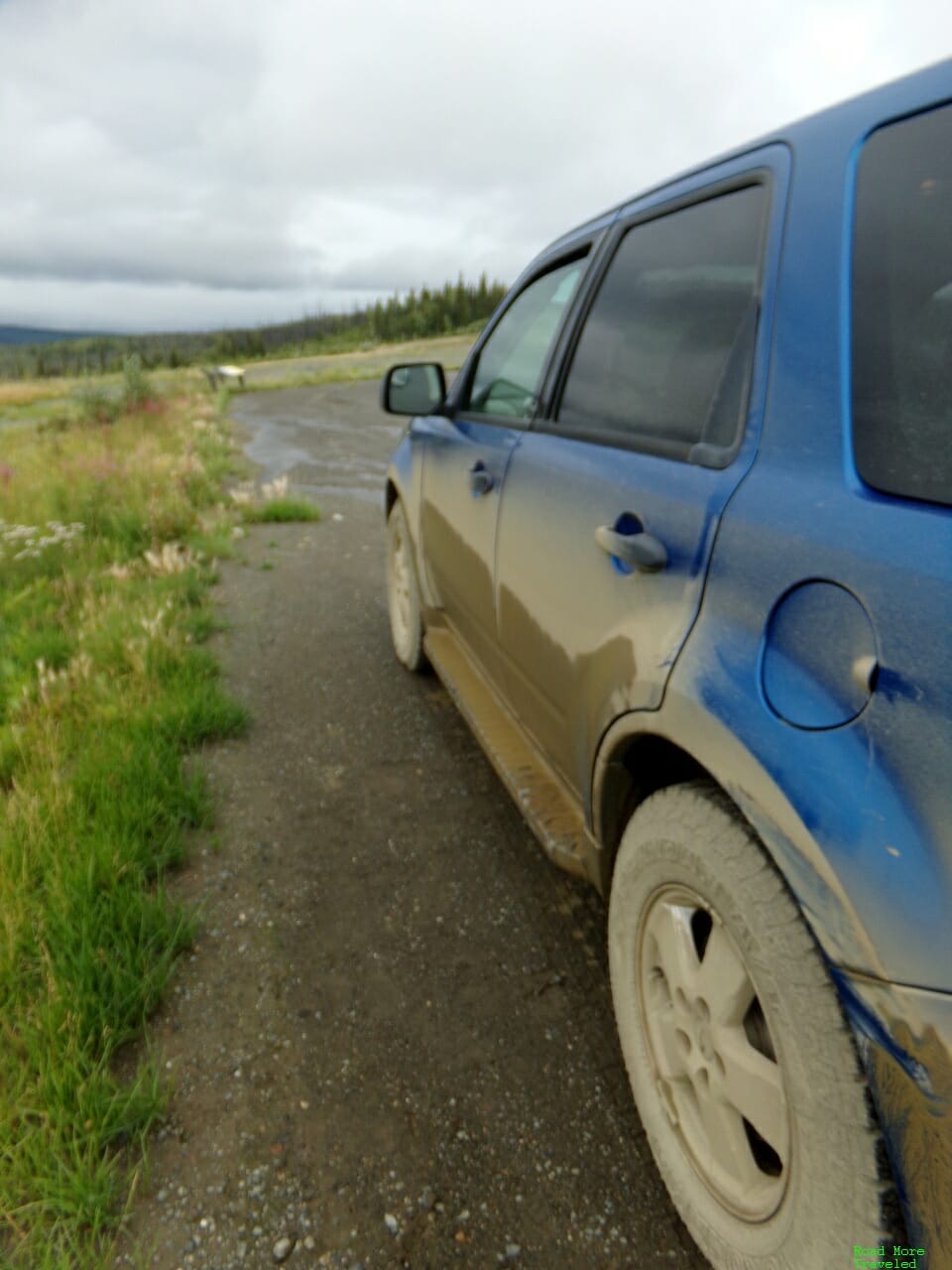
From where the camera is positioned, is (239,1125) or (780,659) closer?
(780,659)

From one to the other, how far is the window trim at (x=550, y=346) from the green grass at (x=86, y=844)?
65.9 inches

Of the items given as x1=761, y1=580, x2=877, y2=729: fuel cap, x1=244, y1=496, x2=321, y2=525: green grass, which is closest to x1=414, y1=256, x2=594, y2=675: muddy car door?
x1=761, y1=580, x2=877, y2=729: fuel cap

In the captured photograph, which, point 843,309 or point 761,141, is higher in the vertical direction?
point 761,141

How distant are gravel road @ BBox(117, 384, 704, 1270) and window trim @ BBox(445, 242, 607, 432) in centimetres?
142

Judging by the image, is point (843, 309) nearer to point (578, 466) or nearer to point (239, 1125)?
point (578, 466)

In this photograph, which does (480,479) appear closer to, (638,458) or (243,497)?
(638,458)

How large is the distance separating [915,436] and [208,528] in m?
6.40

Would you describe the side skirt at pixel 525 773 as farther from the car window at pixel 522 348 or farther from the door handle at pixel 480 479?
the car window at pixel 522 348

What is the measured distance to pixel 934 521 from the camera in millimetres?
1007

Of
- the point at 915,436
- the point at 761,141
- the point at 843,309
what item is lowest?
the point at 915,436

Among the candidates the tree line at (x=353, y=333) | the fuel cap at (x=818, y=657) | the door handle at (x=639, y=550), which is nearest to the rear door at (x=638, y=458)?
the door handle at (x=639, y=550)

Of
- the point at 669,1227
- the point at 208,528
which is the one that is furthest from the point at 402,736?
the point at 208,528

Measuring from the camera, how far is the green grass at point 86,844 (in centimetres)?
166

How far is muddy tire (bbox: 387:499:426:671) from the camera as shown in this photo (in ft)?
12.5
